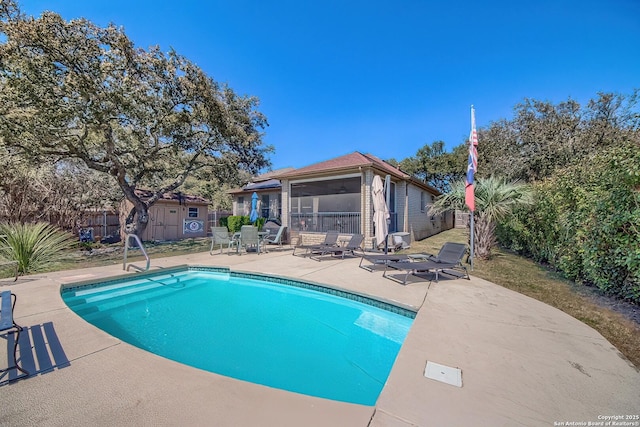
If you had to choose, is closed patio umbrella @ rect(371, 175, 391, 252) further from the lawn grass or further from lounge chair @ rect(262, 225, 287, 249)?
lounge chair @ rect(262, 225, 287, 249)

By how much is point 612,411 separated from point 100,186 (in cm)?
2307

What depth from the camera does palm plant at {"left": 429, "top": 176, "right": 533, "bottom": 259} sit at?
27.5ft

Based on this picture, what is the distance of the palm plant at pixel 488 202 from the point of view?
8.37 metres

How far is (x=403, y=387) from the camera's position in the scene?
237 cm

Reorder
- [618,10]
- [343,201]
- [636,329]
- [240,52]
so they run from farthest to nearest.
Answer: [343,201]
[240,52]
[618,10]
[636,329]

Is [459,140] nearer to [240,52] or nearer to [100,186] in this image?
[240,52]

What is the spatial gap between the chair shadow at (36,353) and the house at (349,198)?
9.85 m

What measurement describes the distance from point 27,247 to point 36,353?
6.07m

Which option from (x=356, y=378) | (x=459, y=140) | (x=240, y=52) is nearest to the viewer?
(x=356, y=378)

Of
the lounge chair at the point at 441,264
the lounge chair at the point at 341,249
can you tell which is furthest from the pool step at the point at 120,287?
the lounge chair at the point at 441,264

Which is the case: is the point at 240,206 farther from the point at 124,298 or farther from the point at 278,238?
the point at 124,298

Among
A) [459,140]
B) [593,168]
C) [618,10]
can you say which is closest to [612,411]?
[593,168]

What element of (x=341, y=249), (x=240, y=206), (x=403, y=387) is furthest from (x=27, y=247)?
(x=240, y=206)

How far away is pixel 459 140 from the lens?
3108 centimetres
